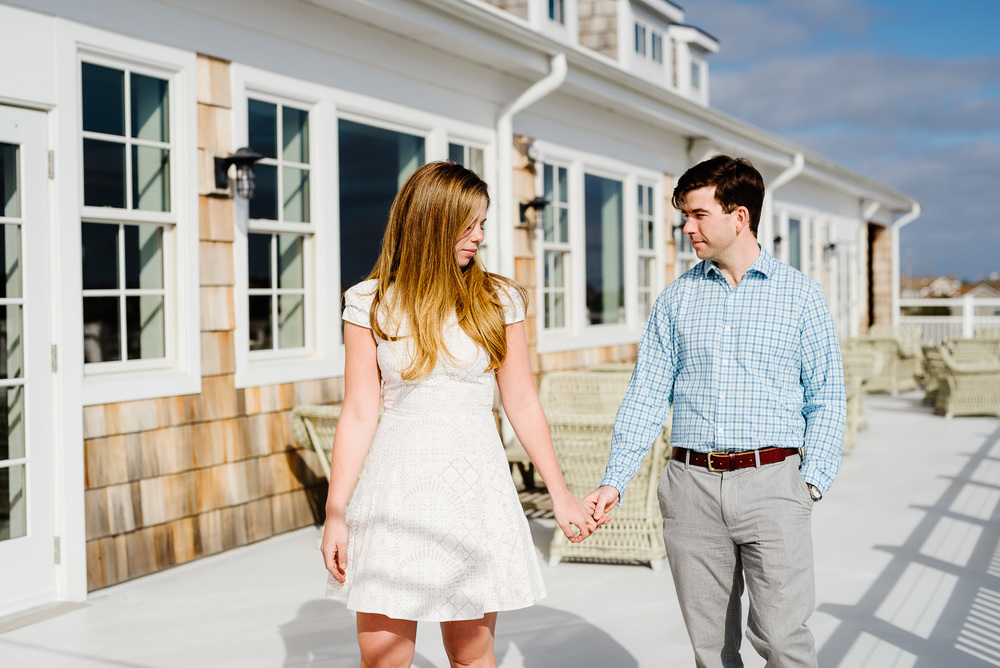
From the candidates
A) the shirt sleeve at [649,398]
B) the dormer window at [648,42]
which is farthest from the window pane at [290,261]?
the dormer window at [648,42]

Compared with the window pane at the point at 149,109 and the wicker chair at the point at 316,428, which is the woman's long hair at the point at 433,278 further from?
the window pane at the point at 149,109

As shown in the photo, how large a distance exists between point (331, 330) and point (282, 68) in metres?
1.49

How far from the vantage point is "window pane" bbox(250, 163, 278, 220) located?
17.6 ft

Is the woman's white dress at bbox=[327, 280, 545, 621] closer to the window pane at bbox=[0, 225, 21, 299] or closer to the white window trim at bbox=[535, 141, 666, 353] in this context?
the window pane at bbox=[0, 225, 21, 299]

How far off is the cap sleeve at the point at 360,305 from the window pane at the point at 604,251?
677cm

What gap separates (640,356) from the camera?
2.58 m

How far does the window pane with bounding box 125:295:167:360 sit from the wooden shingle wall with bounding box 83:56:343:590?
0.70 feet

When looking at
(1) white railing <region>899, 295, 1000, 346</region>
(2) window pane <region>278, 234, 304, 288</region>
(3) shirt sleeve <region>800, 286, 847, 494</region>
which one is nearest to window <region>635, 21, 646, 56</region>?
(1) white railing <region>899, 295, 1000, 346</region>

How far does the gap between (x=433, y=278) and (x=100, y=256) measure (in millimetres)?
2958

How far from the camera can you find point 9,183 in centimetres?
409

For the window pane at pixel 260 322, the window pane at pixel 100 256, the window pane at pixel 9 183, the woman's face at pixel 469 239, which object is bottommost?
the window pane at pixel 260 322

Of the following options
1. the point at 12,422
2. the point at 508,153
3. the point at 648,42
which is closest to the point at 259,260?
the point at 12,422

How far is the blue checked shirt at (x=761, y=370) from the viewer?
2.33 metres

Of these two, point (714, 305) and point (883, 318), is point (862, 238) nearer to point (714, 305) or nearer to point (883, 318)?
point (883, 318)
